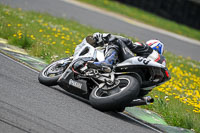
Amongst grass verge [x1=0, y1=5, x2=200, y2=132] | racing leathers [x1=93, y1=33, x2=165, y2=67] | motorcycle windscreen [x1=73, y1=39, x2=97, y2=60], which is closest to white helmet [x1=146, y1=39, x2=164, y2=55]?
racing leathers [x1=93, y1=33, x2=165, y2=67]

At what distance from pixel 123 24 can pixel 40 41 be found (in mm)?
9893

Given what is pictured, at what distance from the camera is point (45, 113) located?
524 centimetres

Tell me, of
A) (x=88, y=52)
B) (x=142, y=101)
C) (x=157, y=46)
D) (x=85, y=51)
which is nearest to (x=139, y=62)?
(x=142, y=101)

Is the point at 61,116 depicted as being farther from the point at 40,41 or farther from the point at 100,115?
the point at 40,41

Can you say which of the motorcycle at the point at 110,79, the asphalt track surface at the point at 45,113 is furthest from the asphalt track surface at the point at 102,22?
the asphalt track surface at the point at 45,113

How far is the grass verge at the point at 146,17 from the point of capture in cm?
2278

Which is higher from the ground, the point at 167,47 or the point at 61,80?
the point at 61,80

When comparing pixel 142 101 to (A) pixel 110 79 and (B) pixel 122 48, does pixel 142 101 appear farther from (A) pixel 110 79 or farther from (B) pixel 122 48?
(B) pixel 122 48

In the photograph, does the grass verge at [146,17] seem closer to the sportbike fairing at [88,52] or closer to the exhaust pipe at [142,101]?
the sportbike fairing at [88,52]

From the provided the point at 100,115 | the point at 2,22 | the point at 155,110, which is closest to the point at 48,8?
the point at 2,22

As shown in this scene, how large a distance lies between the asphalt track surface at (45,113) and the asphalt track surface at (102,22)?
10.2 m

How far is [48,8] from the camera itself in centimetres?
1811

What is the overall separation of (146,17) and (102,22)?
216 inches

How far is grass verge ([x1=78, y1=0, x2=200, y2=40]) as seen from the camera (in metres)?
22.8
